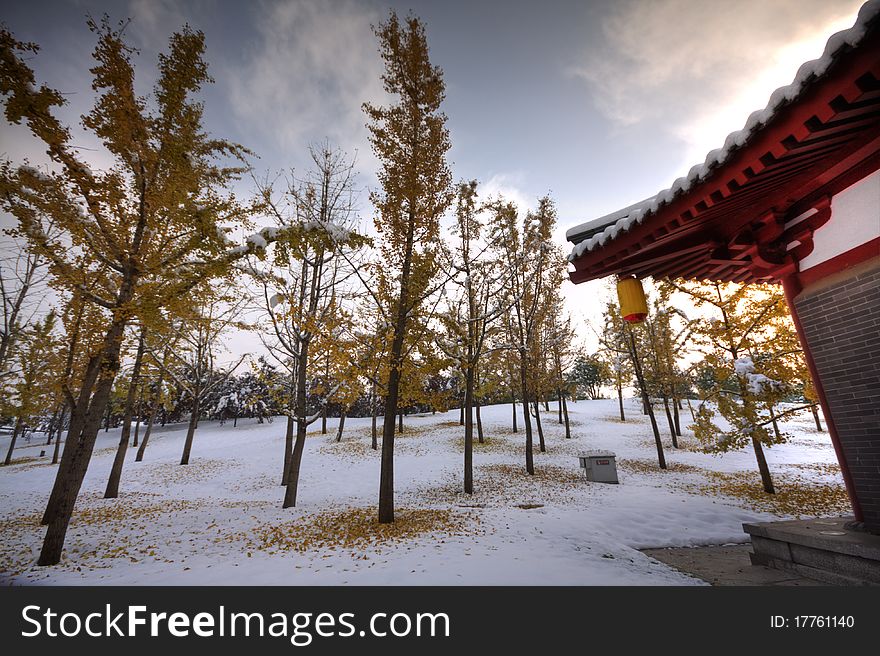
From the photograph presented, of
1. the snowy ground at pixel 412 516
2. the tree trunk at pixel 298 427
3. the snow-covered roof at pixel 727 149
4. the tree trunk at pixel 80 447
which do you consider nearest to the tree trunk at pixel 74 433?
the tree trunk at pixel 80 447

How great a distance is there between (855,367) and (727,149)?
9.40 ft

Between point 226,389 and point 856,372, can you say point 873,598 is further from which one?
point 226,389

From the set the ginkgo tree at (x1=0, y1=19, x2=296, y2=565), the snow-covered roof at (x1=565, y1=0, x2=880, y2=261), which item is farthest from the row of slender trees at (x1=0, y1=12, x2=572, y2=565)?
the snow-covered roof at (x1=565, y1=0, x2=880, y2=261)

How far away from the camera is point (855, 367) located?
360cm

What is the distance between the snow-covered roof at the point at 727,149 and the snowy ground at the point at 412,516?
4154 mm

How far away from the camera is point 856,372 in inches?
141

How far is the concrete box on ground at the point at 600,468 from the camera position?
39.6 feet

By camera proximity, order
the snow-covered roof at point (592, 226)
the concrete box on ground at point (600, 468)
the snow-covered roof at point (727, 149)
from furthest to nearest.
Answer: the concrete box on ground at point (600, 468)
the snow-covered roof at point (592, 226)
the snow-covered roof at point (727, 149)

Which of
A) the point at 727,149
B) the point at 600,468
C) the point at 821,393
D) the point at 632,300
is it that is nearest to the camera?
the point at 727,149

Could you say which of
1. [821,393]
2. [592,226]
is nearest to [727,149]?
[592,226]

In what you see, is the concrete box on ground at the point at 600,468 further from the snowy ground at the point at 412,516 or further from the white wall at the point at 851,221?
the white wall at the point at 851,221

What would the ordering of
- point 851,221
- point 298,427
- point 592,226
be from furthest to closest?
point 298,427 → point 592,226 → point 851,221

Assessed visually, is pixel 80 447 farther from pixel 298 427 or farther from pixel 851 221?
pixel 851 221

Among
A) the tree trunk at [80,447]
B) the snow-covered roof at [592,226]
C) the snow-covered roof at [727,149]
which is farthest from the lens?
the tree trunk at [80,447]
